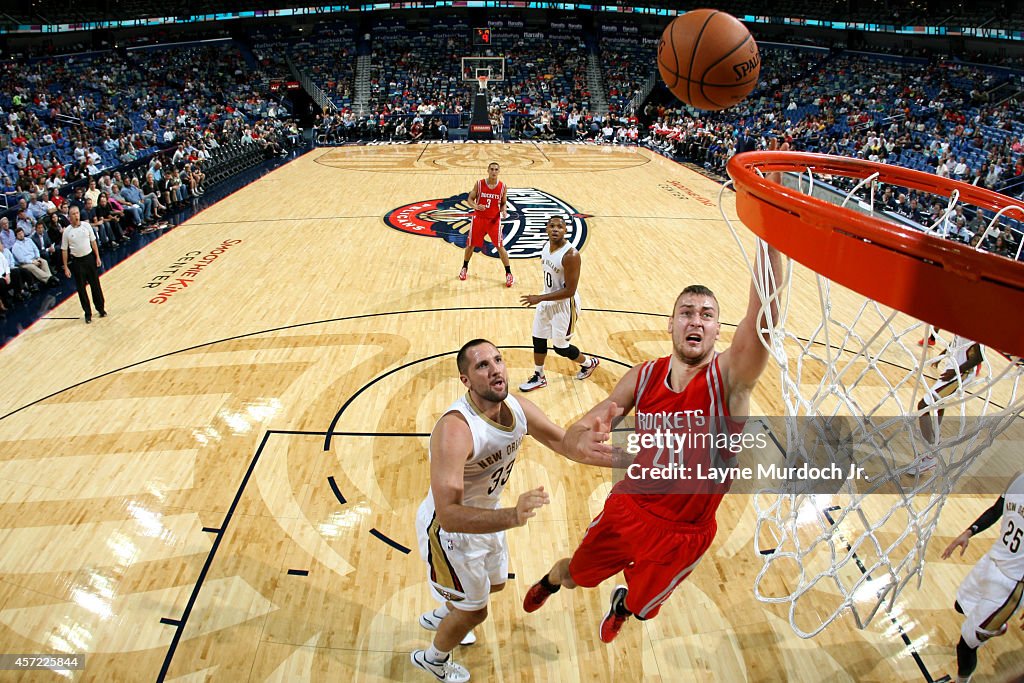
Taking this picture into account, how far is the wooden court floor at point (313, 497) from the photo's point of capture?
3531mm

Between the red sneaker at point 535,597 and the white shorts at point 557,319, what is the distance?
9.91 feet

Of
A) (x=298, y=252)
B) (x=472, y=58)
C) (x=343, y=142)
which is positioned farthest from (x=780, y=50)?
(x=298, y=252)

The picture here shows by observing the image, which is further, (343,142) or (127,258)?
(343,142)

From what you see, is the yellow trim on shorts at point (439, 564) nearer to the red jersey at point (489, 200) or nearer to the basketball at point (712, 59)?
the basketball at point (712, 59)

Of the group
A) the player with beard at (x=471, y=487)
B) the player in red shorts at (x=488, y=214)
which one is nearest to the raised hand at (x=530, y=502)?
the player with beard at (x=471, y=487)

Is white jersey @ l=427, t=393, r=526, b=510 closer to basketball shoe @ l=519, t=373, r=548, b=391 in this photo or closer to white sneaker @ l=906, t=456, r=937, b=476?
white sneaker @ l=906, t=456, r=937, b=476

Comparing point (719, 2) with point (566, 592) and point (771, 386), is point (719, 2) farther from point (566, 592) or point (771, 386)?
point (566, 592)

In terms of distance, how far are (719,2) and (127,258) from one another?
35.1 metres

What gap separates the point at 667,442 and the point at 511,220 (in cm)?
1032

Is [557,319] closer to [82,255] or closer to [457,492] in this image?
[457,492]

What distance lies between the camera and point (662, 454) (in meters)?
2.87

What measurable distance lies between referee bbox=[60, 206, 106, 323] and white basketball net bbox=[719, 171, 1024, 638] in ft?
24.4

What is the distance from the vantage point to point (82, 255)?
7.56 m

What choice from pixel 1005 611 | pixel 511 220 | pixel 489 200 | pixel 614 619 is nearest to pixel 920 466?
pixel 1005 611
